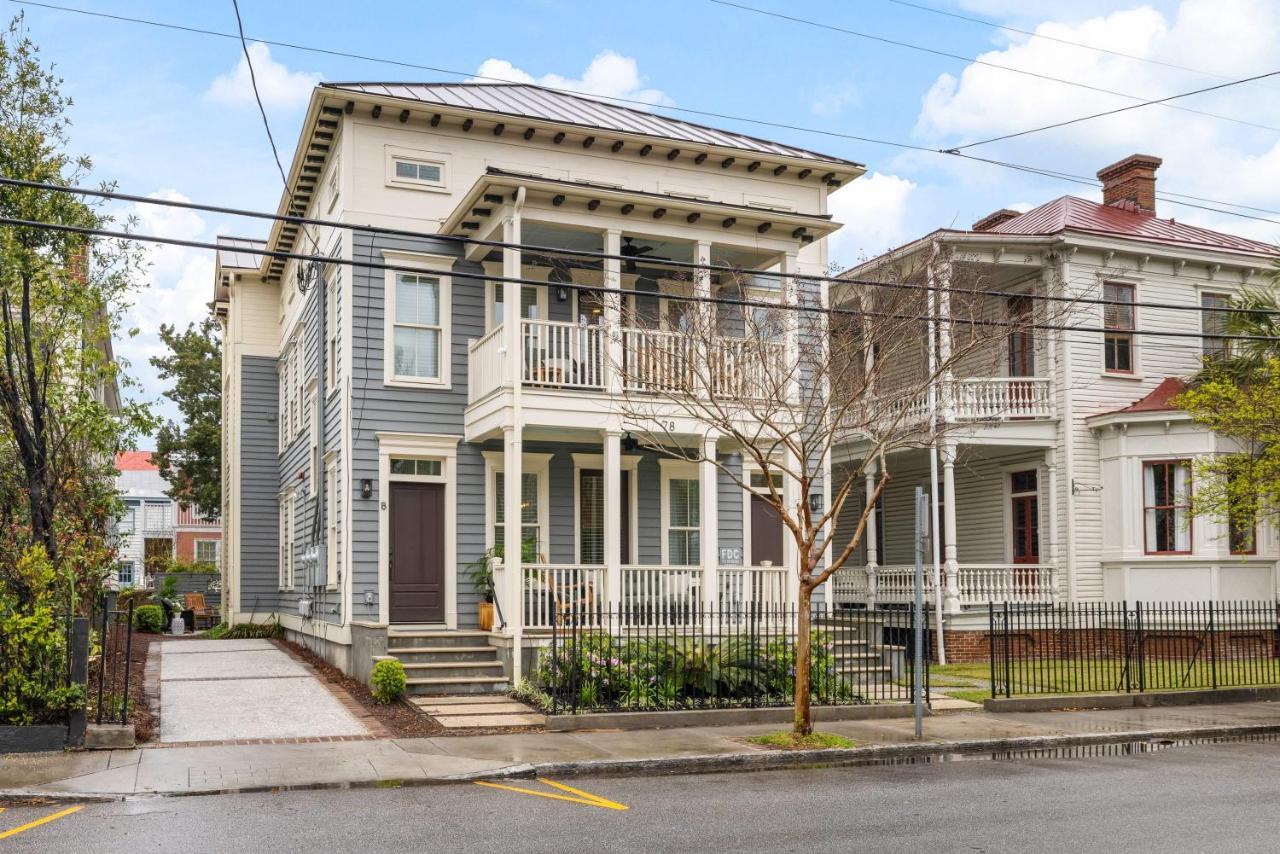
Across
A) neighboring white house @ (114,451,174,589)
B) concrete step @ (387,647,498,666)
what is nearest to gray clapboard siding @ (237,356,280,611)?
concrete step @ (387,647,498,666)

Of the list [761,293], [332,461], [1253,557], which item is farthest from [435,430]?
[1253,557]

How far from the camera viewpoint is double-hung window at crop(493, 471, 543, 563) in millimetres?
19484

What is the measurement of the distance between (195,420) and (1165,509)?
31.1m

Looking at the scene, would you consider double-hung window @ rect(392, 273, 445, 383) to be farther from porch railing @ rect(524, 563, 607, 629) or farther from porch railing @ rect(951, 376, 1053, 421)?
porch railing @ rect(951, 376, 1053, 421)

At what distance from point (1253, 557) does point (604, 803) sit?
17.7 metres

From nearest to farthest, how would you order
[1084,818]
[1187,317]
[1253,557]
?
[1084,818] → [1253,557] → [1187,317]

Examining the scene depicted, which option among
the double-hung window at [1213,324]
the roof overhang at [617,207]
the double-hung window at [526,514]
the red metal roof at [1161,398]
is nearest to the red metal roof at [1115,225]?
the double-hung window at [1213,324]

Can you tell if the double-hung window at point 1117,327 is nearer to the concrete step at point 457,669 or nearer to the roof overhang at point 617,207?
the roof overhang at point 617,207

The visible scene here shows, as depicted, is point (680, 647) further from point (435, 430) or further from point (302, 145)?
point (302, 145)

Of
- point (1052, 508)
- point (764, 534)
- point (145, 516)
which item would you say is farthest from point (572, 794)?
point (145, 516)

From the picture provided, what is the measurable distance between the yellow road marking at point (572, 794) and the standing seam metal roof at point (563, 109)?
11.6 metres

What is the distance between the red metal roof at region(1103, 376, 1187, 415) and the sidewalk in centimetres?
897

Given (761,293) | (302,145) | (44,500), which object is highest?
(302,145)

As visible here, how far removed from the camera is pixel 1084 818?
9.55 m
